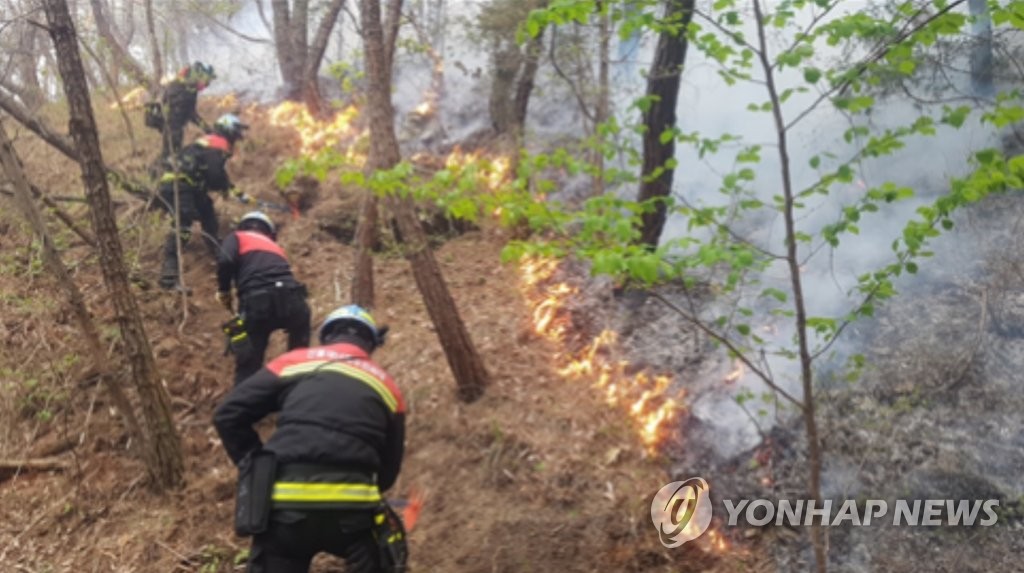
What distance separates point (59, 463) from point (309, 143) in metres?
8.43

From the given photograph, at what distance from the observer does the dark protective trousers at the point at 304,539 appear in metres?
3.53

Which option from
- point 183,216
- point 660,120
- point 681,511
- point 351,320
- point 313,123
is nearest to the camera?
point 351,320

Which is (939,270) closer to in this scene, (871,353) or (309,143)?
(871,353)

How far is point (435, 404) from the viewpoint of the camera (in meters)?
6.96

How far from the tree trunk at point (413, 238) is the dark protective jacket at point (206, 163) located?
3.20m

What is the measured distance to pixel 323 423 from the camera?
3633 mm

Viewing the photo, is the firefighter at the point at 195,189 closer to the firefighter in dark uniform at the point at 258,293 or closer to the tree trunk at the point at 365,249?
the tree trunk at the point at 365,249

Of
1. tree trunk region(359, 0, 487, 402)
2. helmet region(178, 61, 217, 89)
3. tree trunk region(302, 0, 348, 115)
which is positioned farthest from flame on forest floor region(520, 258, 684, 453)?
tree trunk region(302, 0, 348, 115)

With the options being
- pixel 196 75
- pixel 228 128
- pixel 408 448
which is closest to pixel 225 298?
pixel 408 448

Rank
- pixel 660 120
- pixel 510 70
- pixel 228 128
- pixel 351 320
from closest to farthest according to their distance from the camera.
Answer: pixel 351 320
pixel 660 120
pixel 228 128
pixel 510 70

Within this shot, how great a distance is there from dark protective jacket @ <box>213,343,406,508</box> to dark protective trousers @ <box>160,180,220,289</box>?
5092mm

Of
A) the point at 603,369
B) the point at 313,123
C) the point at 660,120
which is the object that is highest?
the point at 660,120

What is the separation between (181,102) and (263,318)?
6.35 m

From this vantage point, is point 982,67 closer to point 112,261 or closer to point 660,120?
point 660,120
